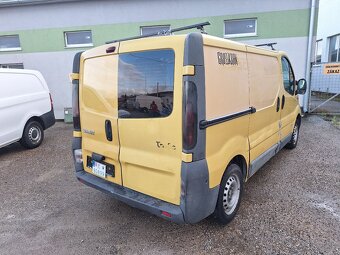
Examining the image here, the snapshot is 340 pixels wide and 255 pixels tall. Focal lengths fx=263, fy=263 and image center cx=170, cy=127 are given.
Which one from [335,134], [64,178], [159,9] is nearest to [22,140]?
[64,178]

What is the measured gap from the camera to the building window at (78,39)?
9.83 metres

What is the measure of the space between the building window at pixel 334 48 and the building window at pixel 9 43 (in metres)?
15.7

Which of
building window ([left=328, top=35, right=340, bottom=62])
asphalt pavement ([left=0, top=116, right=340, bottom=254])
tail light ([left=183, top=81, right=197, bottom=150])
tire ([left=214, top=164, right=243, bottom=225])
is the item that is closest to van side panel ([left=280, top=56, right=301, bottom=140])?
asphalt pavement ([left=0, top=116, right=340, bottom=254])

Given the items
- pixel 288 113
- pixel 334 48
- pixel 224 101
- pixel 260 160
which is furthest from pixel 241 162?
pixel 334 48

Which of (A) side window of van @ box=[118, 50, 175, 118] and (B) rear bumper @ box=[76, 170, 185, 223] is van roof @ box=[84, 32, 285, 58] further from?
(B) rear bumper @ box=[76, 170, 185, 223]

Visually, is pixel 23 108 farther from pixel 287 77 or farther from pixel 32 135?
pixel 287 77

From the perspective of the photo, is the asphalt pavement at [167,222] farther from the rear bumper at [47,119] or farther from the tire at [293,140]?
the rear bumper at [47,119]

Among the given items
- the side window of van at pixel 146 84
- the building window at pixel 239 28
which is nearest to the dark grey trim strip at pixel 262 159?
the side window of van at pixel 146 84

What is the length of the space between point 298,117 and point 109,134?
14.8 ft

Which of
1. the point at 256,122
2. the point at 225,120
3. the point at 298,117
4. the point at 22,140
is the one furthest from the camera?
the point at 22,140

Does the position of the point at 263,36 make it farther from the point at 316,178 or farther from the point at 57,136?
the point at 57,136

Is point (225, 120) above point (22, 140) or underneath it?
above

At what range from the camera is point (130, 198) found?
2746mm

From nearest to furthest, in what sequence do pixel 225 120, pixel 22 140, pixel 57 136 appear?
pixel 225 120
pixel 22 140
pixel 57 136
